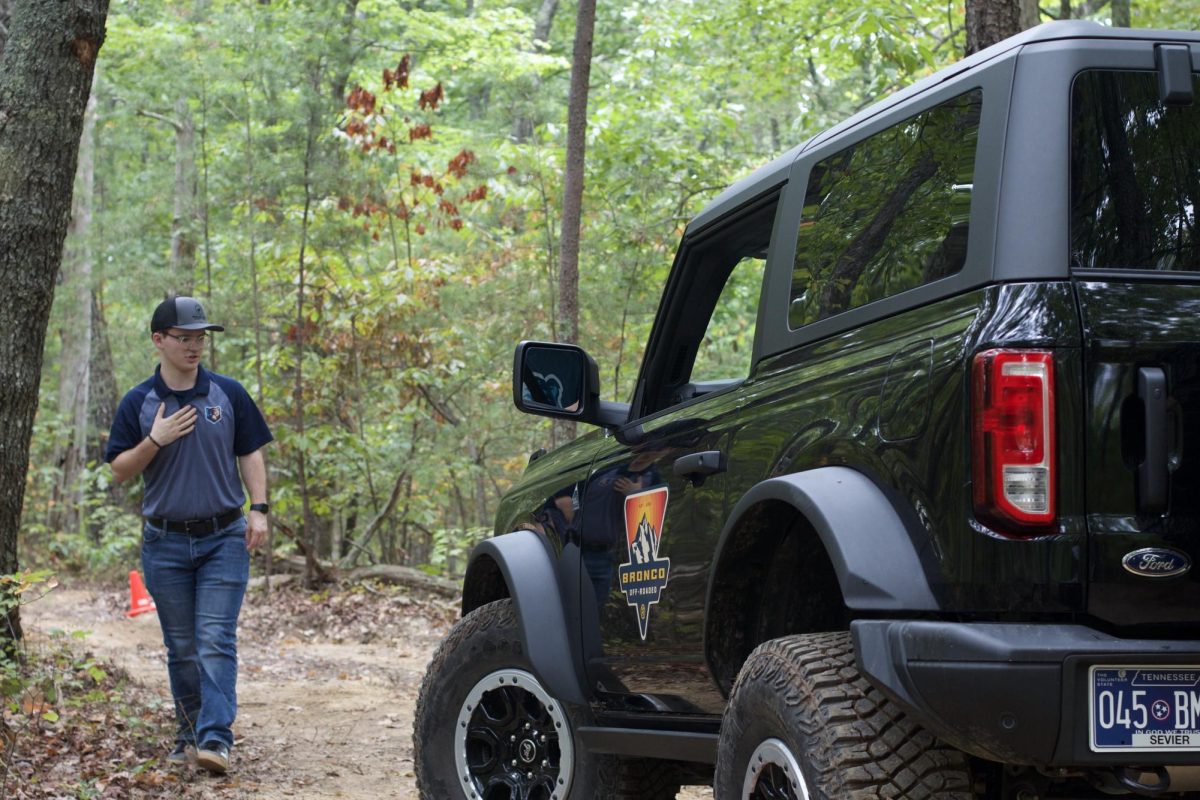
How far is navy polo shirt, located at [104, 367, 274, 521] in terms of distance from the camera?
6680 millimetres

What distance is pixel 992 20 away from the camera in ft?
23.8

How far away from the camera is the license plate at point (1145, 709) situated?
Result: 8.38 ft

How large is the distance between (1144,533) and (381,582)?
13.5 m

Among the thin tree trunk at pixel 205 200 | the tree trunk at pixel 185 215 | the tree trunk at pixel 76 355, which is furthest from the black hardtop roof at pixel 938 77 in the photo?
the tree trunk at pixel 76 355

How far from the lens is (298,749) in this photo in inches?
301

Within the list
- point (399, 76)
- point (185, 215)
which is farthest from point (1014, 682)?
point (185, 215)

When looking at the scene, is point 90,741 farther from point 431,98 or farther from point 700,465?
point 431,98

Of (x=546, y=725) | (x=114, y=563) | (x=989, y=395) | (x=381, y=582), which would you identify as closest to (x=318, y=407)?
(x=381, y=582)

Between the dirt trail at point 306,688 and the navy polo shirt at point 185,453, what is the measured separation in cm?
126

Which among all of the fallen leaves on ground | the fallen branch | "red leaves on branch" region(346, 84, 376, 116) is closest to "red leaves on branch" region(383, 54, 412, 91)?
"red leaves on branch" region(346, 84, 376, 116)

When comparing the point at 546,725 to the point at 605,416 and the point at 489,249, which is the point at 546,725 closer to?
the point at 605,416

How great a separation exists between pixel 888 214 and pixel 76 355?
68.9 feet

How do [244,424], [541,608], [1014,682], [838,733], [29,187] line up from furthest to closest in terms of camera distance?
1. [244,424]
2. [29,187]
3. [541,608]
4. [838,733]
5. [1014,682]

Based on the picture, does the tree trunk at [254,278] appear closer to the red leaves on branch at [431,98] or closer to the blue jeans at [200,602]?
the red leaves on branch at [431,98]
